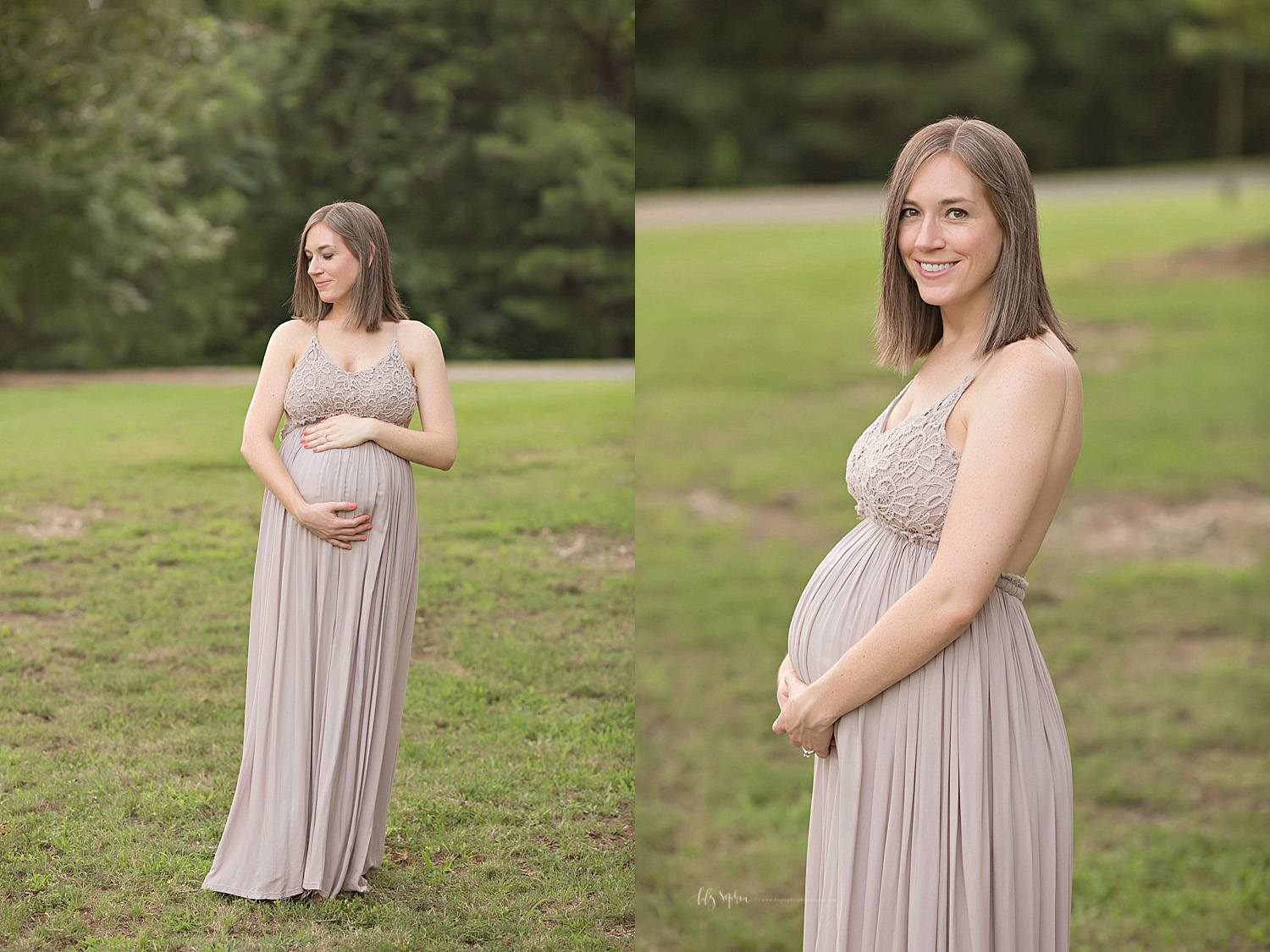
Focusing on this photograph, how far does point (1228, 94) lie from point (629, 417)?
59.1 ft

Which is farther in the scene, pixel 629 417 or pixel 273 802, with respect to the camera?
pixel 629 417

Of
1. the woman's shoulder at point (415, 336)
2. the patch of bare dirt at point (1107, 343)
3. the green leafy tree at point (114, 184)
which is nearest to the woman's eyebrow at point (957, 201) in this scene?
the woman's shoulder at point (415, 336)

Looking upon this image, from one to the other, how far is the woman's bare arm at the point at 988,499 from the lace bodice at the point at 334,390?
144 centimetres

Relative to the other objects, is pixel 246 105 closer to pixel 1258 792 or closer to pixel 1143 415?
pixel 1258 792

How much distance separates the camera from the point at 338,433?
3043mm

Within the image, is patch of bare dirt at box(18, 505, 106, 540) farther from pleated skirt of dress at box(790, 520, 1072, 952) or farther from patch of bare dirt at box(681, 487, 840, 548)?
patch of bare dirt at box(681, 487, 840, 548)

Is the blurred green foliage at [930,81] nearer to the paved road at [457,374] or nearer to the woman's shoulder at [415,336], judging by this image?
the paved road at [457,374]

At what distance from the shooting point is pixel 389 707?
10.8ft

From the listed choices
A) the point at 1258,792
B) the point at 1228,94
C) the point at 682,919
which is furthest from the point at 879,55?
the point at 682,919

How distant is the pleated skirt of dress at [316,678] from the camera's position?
3072mm

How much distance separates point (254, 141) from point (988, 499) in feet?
10.1

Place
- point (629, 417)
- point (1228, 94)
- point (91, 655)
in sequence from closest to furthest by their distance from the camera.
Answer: point (91, 655) → point (629, 417) → point (1228, 94)

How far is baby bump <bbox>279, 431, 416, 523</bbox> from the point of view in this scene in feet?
9.97

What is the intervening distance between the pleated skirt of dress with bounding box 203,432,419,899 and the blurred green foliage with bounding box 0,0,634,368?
1.05 m
